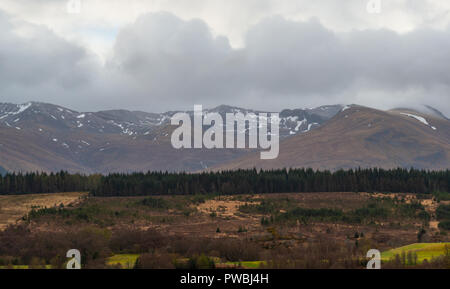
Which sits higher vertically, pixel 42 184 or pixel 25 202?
pixel 42 184

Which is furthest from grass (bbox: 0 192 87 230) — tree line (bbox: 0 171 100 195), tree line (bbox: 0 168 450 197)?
tree line (bbox: 0 171 100 195)

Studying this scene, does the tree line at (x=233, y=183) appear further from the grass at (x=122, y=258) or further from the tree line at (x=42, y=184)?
the grass at (x=122, y=258)

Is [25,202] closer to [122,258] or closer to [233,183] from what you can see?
[233,183]

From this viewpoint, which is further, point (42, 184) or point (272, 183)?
point (42, 184)

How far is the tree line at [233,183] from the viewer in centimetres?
17562

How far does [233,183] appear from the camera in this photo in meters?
180

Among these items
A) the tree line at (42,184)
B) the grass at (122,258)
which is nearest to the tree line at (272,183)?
the tree line at (42,184)

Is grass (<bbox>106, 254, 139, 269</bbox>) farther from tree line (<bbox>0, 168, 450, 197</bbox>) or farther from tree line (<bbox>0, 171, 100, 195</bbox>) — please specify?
tree line (<bbox>0, 171, 100, 195</bbox>)

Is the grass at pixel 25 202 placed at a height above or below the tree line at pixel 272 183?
below

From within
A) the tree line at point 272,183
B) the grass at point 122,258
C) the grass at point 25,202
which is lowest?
the grass at point 122,258

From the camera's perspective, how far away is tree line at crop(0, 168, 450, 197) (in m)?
176

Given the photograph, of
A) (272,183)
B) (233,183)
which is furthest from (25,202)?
(272,183)
